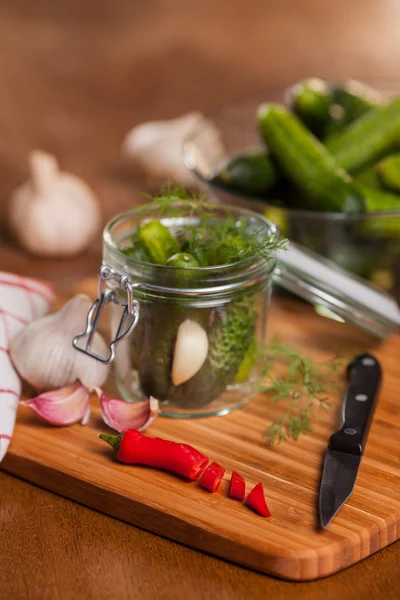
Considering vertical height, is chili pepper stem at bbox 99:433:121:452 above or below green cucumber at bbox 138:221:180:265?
below

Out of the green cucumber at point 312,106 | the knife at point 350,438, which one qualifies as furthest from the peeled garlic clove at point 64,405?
the green cucumber at point 312,106

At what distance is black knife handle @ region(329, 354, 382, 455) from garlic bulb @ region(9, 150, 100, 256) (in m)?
0.83

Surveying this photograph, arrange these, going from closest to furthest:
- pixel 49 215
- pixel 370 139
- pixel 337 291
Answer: pixel 337 291
pixel 370 139
pixel 49 215

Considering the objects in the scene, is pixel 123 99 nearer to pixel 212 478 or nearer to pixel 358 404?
pixel 358 404

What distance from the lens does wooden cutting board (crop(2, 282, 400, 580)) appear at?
3.24 ft

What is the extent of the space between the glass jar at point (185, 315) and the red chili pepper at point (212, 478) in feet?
0.50

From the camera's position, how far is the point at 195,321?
117cm

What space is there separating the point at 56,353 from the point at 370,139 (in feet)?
3.06

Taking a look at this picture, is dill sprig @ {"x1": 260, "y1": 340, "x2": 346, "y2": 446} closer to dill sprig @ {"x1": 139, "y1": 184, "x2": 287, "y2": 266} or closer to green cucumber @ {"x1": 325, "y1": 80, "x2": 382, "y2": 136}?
dill sprig @ {"x1": 139, "y1": 184, "x2": 287, "y2": 266}

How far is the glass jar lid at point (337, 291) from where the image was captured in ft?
4.52

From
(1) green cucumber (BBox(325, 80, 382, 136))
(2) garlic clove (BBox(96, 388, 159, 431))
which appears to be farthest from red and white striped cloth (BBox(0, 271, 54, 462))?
(1) green cucumber (BBox(325, 80, 382, 136))

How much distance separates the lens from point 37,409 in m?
1.20

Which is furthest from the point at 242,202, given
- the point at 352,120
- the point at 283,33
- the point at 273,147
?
the point at 283,33

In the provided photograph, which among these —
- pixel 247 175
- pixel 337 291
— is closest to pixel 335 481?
pixel 337 291
